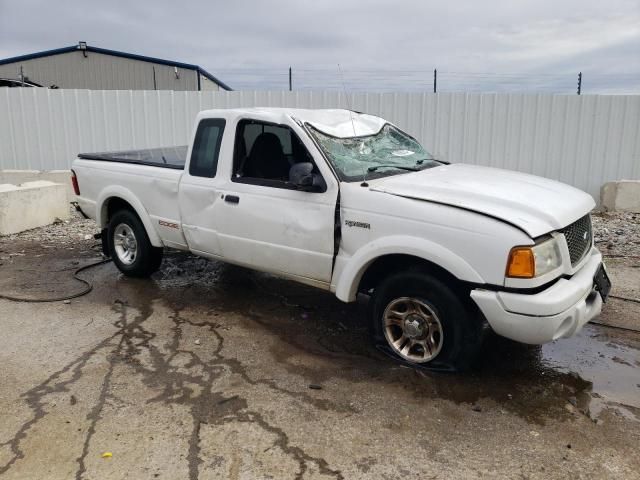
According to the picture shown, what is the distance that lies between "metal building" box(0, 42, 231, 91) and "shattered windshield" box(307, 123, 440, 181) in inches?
852

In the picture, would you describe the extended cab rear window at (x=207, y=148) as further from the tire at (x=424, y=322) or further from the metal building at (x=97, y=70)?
the metal building at (x=97, y=70)

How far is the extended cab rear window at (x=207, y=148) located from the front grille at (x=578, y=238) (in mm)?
3004

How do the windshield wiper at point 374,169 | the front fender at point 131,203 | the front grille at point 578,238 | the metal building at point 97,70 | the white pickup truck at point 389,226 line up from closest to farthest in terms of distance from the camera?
the white pickup truck at point 389,226
the front grille at point 578,238
the windshield wiper at point 374,169
the front fender at point 131,203
the metal building at point 97,70

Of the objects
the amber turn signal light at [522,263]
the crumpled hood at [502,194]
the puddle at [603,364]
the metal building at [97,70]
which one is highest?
the metal building at [97,70]

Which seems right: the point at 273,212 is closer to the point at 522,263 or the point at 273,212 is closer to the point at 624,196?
the point at 522,263

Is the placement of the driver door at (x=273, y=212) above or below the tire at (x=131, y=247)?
above

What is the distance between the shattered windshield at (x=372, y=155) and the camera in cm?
435

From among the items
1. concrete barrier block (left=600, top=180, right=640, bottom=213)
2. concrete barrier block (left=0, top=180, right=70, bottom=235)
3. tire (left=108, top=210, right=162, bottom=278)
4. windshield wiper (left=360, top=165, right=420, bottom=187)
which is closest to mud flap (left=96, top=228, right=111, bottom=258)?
tire (left=108, top=210, right=162, bottom=278)

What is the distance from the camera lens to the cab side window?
4.72 metres

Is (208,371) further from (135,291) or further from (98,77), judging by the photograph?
(98,77)

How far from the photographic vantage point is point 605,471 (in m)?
2.92

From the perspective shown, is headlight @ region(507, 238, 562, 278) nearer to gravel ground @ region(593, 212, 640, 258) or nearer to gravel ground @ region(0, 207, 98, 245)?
gravel ground @ region(593, 212, 640, 258)

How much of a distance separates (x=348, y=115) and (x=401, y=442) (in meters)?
3.12

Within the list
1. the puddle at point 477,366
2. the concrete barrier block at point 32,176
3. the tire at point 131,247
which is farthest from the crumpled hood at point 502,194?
the concrete barrier block at point 32,176
